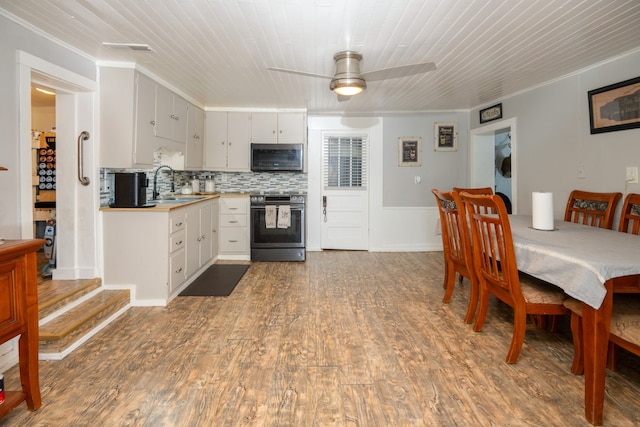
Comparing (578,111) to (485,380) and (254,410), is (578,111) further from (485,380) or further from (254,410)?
(254,410)

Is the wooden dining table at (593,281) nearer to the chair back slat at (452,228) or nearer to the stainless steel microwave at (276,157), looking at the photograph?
the chair back slat at (452,228)

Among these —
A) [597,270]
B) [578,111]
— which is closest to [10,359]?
[597,270]

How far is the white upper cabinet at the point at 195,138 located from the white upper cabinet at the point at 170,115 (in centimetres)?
18

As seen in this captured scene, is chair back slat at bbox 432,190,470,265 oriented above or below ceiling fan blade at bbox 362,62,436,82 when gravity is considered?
below

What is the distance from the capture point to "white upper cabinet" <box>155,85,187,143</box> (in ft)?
11.3

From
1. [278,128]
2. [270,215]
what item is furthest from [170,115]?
[270,215]

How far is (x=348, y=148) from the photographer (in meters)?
5.36

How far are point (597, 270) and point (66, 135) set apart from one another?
3.71 meters

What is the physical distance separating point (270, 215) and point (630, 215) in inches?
144

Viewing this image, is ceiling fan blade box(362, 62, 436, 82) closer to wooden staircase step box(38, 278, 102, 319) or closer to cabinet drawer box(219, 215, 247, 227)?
cabinet drawer box(219, 215, 247, 227)

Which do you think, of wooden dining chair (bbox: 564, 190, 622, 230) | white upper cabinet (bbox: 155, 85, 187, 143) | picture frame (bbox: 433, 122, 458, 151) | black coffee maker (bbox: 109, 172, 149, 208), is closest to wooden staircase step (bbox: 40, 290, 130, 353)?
black coffee maker (bbox: 109, 172, 149, 208)

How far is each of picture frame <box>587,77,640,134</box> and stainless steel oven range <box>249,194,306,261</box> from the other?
3.21 m

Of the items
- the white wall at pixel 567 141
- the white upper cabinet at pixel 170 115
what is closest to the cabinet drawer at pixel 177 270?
the white upper cabinet at pixel 170 115

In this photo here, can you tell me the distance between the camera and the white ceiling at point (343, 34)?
201 cm
